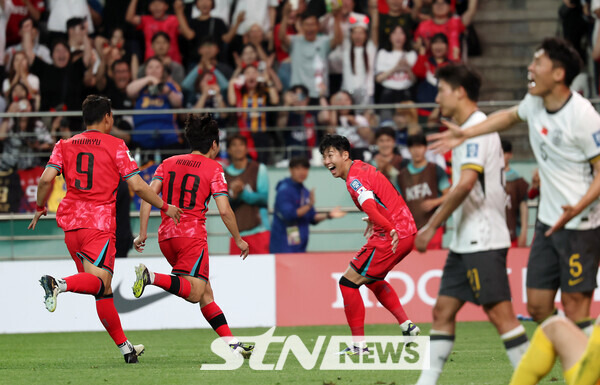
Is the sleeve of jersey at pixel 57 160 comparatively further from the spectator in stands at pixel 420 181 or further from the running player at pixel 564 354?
the spectator in stands at pixel 420 181

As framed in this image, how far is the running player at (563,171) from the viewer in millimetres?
5508

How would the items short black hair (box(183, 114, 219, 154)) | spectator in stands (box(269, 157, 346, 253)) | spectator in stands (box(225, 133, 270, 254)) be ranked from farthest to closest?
spectator in stands (box(225, 133, 270, 254)), spectator in stands (box(269, 157, 346, 253)), short black hair (box(183, 114, 219, 154))

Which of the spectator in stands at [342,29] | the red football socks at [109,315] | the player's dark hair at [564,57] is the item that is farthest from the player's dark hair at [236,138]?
the player's dark hair at [564,57]

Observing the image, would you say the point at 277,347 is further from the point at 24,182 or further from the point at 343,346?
the point at 24,182

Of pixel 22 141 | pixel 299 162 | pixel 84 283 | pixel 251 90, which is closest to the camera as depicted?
pixel 84 283

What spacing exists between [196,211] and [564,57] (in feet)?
13.3

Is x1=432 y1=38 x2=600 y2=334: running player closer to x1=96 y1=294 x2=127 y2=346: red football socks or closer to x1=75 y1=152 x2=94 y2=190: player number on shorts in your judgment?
x1=75 y1=152 x2=94 y2=190: player number on shorts

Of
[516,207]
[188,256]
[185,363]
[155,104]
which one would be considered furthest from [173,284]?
[155,104]

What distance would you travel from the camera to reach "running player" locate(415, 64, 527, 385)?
18.3 feet

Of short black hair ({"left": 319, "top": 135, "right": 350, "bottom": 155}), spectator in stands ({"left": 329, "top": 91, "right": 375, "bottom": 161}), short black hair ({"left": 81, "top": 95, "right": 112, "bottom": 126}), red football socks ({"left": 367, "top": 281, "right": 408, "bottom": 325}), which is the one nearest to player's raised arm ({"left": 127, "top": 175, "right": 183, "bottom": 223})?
short black hair ({"left": 81, "top": 95, "right": 112, "bottom": 126})

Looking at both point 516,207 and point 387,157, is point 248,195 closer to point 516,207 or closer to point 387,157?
point 387,157

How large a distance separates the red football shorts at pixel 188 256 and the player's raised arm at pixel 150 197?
41 cm

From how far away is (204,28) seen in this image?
53.7 feet

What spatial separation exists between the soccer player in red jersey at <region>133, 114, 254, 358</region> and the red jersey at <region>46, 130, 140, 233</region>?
46cm
